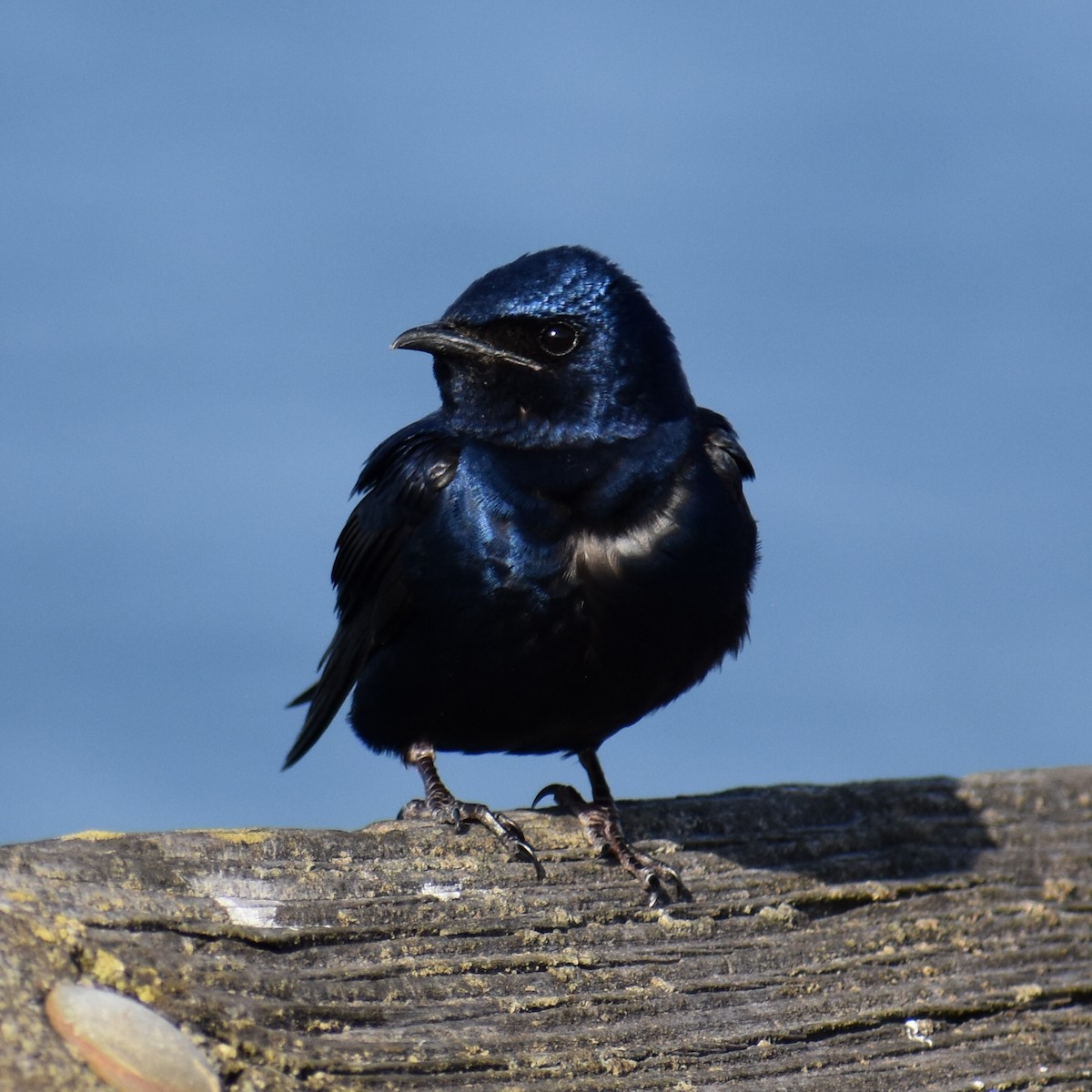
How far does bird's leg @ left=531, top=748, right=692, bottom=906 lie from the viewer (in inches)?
107

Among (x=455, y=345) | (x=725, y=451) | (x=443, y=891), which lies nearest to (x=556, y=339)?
(x=455, y=345)

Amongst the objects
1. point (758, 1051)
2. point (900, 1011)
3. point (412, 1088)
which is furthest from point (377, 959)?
point (900, 1011)

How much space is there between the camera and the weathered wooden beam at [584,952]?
198 cm

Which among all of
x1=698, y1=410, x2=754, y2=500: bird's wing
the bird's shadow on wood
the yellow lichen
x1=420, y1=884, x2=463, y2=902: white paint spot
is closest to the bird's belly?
x1=698, y1=410, x2=754, y2=500: bird's wing

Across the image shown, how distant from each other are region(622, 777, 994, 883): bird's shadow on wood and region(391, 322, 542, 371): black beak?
1.04 metres

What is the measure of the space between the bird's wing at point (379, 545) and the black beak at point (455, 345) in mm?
192

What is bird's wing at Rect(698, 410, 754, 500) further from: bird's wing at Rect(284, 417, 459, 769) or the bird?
bird's wing at Rect(284, 417, 459, 769)

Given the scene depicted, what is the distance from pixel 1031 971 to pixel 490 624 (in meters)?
1.25

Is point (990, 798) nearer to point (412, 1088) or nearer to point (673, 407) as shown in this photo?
point (673, 407)

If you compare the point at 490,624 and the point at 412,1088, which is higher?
the point at 490,624

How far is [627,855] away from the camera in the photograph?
8.98ft

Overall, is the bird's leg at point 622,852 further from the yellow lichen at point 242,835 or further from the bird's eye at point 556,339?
the bird's eye at point 556,339

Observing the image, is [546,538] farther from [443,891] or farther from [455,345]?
[443,891]

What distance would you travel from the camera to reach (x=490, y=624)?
3.51 metres
